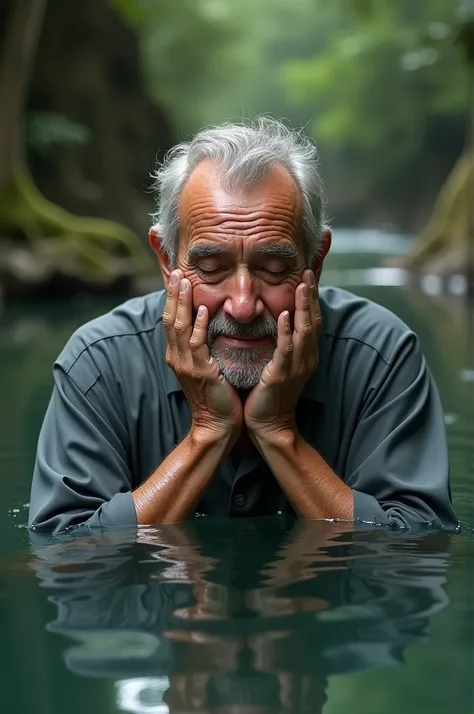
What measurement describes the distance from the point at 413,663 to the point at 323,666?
0.66 ft

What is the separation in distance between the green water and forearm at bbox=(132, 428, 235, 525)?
0.25 feet

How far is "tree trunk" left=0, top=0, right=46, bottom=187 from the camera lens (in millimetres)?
18891

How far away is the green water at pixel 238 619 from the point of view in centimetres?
271

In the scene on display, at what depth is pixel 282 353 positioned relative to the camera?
13.0ft

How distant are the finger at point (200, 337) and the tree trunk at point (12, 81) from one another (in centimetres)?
1563

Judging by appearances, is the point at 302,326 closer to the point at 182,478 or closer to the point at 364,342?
the point at 364,342

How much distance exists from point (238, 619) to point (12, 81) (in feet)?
55.6

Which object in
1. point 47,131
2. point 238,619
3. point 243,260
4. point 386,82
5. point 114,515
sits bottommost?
point 238,619

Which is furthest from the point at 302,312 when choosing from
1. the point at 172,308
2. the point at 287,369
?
the point at 172,308

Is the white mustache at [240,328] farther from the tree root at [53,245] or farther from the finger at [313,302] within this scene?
the tree root at [53,245]

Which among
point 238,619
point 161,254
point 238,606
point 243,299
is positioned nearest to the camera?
point 238,619

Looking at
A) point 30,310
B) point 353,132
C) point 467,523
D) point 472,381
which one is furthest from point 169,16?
point 467,523

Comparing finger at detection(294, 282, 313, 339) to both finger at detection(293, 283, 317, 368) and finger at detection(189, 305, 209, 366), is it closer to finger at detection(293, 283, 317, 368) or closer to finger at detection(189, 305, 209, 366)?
finger at detection(293, 283, 317, 368)

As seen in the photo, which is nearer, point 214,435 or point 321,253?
point 214,435
